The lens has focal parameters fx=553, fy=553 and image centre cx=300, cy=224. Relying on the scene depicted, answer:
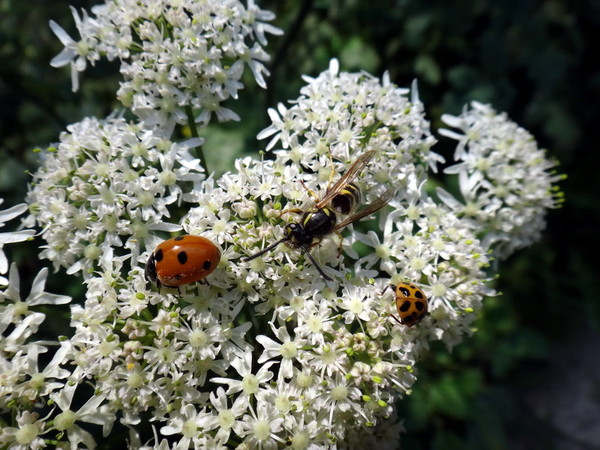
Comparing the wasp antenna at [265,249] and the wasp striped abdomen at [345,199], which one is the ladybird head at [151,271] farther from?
the wasp striped abdomen at [345,199]

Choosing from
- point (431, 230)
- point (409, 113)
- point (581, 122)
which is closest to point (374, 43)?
point (581, 122)

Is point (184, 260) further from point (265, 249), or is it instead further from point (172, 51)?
point (172, 51)

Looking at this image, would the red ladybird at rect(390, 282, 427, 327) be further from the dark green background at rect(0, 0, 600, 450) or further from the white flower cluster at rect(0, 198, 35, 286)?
the dark green background at rect(0, 0, 600, 450)

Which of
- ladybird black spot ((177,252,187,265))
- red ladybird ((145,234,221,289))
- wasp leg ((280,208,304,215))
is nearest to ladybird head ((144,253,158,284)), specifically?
red ladybird ((145,234,221,289))

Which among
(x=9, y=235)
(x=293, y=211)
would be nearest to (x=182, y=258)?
(x=293, y=211)

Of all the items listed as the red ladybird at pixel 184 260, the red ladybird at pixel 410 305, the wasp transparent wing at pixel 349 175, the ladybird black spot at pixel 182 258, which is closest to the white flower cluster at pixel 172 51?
the wasp transparent wing at pixel 349 175

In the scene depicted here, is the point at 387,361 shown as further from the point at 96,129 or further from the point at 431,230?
the point at 96,129

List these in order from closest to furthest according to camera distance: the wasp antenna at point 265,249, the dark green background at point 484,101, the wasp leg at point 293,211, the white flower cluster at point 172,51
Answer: the wasp antenna at point 265,249
the wasp leg at point 293,211
the white flower cluster at point 172,51
the dark green background at point 484,101

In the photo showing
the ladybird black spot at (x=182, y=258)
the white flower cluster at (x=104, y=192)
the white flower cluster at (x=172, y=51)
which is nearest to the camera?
the ladybird black spot at (x=182, y=258)
